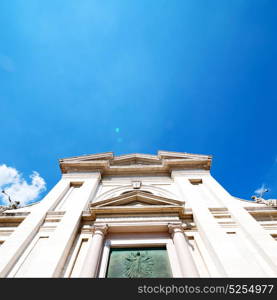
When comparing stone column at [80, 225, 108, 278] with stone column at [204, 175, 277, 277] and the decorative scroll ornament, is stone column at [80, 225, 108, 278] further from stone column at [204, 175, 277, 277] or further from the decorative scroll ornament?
stone column at [204, 175, 277, 277]

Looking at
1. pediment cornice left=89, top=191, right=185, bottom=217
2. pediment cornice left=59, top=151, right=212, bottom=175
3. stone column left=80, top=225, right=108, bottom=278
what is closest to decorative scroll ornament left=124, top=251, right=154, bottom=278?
stone column left=80, top=225, right=108, bottom=278

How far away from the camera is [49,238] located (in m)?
7.25

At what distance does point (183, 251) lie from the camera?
6.66 meters

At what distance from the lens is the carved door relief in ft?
21.3

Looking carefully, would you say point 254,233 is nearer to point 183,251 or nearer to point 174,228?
point 183,251

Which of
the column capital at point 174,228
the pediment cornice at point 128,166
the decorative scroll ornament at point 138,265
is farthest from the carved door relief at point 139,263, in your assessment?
the pediment cornice at point 128,166

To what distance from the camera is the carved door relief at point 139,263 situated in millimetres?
6484

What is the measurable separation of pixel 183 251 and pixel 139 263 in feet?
5.70

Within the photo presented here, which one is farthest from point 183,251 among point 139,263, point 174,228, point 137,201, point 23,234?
point 23,234

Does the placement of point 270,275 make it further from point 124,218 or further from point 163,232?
point 124,218

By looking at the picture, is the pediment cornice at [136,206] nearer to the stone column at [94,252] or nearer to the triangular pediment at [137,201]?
the triangular pediment at [137,201]

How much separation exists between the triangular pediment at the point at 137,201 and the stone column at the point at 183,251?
5.03 ft

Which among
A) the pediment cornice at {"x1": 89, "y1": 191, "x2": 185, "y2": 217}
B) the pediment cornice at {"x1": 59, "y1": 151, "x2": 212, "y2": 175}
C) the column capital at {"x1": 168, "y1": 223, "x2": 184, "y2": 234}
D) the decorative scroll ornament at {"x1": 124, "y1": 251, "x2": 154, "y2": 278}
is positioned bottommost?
the decorative scroll ornament at {"x1": 124, "y1": 251, "x2": 154, "y2": 278}
